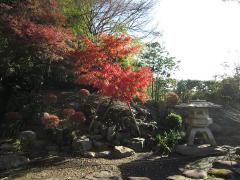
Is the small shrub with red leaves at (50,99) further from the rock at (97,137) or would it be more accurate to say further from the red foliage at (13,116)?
the rock at (97,137)

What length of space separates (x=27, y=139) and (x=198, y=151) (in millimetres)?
4509

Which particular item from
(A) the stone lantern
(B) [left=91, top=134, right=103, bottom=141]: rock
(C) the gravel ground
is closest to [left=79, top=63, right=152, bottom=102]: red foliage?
(B) [left=91, top=134, right=103, bottom=141]: rock

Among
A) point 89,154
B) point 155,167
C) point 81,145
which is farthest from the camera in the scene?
point 81,145

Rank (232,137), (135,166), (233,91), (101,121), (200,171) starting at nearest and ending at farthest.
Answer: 1. (200,171)
2. (135,166)
3. (101,121)
4. (232,137)
5. (233,91)

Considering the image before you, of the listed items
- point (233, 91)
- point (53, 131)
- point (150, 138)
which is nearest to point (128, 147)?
point (150, 138)

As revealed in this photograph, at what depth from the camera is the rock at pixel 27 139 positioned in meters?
9.05

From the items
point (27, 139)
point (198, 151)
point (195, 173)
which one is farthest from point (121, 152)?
point (27, 139)

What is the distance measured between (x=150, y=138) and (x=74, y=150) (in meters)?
2.40

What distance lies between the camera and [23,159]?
8.12 m

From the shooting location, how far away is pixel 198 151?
885cm

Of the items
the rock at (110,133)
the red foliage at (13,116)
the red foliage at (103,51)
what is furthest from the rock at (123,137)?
the red foliage at (13,116)

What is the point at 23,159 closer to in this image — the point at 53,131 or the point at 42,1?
the point at 53,131

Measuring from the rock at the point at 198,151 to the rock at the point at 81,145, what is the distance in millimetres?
2359

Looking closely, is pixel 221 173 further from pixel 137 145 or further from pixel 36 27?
pixel 36 27
